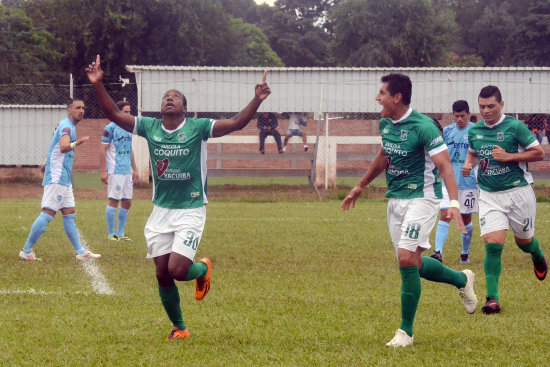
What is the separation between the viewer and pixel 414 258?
21.1 ft

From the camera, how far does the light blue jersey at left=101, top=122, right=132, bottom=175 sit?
13008 millimetres

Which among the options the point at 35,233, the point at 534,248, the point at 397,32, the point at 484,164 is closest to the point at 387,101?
the point at 484,164

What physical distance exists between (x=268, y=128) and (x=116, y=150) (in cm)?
969

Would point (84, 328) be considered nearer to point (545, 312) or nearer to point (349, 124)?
point (545, 312)

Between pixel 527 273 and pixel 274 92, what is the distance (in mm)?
14774

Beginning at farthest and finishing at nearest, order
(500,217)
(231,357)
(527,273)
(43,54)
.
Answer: (43,54) < (527,273) < (500,217) < (231,357)

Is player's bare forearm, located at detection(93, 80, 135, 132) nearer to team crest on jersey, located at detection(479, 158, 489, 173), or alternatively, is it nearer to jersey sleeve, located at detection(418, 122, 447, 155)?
jersey sleeve, located at detection(418, 122, 447, 155)

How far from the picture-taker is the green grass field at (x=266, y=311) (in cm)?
591

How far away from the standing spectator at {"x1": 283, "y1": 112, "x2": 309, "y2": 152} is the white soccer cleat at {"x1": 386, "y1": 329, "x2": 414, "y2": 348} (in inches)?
635

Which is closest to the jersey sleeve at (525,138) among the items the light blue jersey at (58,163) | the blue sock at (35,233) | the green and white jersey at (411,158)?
the green and white jersey at (411,158)

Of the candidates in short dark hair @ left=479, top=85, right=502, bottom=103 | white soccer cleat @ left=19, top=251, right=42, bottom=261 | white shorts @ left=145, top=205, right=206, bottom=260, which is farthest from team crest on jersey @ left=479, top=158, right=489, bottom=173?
white soccer cleat @ left=19, top=251, right=42, bottom=261

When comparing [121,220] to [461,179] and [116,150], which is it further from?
[461,179]

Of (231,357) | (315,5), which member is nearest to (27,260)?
(231,357)

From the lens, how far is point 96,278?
9.38m
